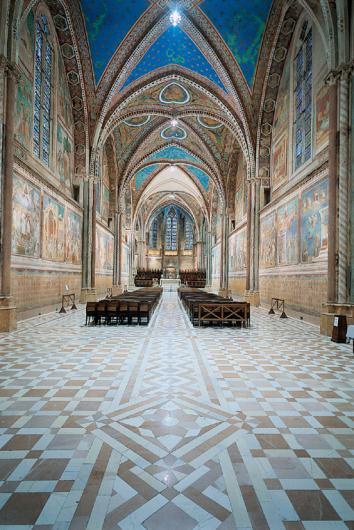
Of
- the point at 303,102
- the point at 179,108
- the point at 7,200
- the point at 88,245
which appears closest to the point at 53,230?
the point at 88,245

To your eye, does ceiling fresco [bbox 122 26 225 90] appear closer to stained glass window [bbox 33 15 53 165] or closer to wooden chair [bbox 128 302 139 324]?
stained glass window [bbox 33 15 53 165]

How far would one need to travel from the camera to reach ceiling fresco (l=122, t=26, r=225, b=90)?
1550 cm

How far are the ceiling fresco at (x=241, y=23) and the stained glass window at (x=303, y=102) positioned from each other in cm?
232

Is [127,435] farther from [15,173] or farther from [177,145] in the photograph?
[177,145]

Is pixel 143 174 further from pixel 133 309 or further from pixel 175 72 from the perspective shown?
pixel 133 309

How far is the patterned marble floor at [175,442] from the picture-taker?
2.10 meters

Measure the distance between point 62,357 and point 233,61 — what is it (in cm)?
1577

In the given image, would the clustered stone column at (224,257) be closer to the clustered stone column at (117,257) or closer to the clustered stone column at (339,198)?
the clustered stone column at (117,257)

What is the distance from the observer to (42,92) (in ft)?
41.5

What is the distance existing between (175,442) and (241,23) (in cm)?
1669

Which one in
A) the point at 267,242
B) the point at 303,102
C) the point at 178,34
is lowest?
the point at 267,242

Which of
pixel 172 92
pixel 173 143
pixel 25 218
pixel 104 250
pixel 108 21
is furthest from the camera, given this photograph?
pixel 173 143

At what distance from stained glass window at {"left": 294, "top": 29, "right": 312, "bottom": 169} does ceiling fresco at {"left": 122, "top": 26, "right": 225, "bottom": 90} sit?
16.2ft

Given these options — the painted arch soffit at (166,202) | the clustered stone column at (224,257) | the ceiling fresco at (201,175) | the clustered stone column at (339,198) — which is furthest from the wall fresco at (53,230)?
the painted arch soffit at (166,202)
